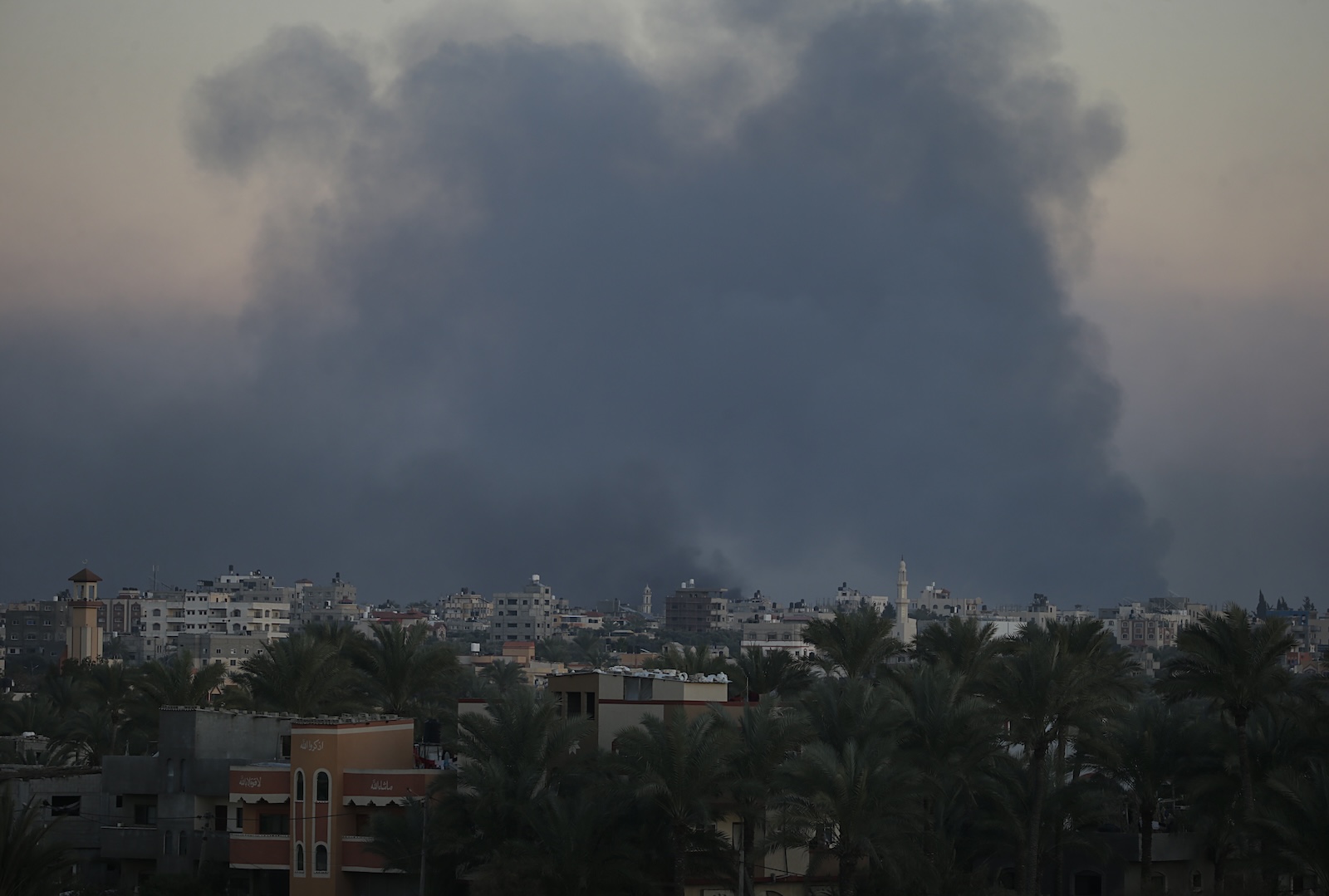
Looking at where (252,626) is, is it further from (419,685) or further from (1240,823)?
(1240,823)

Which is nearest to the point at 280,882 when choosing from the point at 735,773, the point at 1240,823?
the point at 735,773

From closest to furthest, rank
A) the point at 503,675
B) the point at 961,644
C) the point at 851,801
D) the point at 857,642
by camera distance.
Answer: the point at 851,801, the point at 961,644, the point at 857,642, the point at 503,675

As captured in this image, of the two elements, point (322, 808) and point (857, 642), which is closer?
point (322, 808)

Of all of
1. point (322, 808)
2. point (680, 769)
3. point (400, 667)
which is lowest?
point (322, 808)

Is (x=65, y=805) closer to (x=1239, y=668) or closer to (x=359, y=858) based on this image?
(x=359, y=858)

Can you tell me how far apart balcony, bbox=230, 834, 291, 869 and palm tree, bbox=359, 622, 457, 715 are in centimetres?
1150

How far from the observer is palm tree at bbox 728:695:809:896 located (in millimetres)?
34750

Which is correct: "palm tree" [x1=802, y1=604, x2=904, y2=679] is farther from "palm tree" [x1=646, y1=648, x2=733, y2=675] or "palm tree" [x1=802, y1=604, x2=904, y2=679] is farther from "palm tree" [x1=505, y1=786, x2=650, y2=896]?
"palm tree" [x1=505, y1=786, x2=650, y2=896]

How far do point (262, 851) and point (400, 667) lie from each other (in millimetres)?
11978

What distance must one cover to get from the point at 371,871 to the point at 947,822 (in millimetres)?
13499

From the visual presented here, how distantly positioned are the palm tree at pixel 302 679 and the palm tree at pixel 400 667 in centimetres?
112

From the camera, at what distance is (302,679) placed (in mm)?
49219

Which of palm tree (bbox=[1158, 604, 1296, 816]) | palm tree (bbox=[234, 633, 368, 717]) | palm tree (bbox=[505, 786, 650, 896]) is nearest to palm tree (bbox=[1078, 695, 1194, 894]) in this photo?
palm tree (bbox=[1158, 604, 1296, 816])

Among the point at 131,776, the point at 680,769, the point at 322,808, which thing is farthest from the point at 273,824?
the point at 680,769
